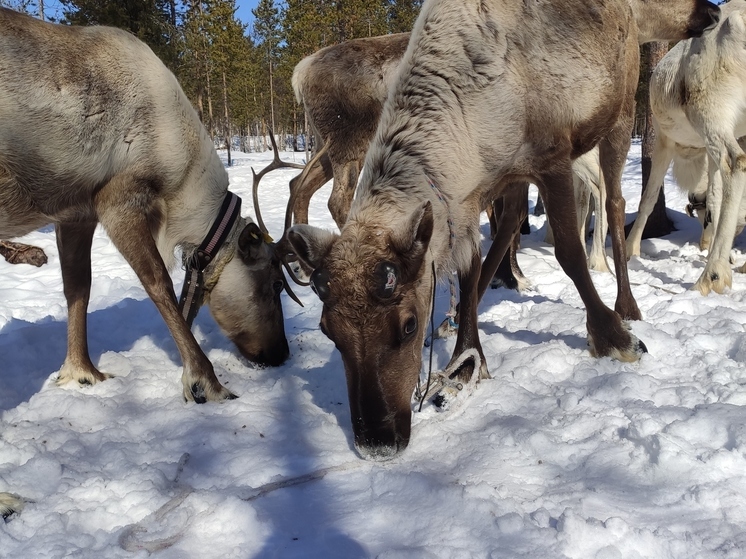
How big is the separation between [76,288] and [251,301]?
Result: 1139mm

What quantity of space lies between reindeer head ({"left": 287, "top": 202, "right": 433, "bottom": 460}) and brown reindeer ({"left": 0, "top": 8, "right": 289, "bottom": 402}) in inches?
48.2

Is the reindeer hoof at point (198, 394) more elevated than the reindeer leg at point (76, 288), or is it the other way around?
the reindeer leg at point (76, 288)

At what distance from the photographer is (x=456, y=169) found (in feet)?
9.64

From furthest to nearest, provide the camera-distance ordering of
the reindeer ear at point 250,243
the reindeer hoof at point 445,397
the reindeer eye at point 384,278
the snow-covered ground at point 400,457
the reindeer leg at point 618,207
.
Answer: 1. the reindeer leg at point 618,207
2. the reindeer ear at point 250,243
3. the reindeer hoof at point 445,397
4. the reindeer eye at point 384,278
5. the snow-covered ground at point 400,457

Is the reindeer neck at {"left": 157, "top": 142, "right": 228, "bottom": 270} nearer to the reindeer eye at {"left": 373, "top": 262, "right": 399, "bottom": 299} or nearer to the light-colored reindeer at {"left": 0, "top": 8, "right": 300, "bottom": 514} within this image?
the light-colored reindeer at {"left": 0, "top": 8, "right": 300, "bottom": 514}

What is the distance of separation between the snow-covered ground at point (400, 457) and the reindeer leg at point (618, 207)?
0.23 meters

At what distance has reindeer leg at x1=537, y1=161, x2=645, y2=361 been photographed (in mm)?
3344

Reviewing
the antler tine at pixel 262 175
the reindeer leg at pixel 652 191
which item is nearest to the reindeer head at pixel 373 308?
the antler tine at pixel 262 175

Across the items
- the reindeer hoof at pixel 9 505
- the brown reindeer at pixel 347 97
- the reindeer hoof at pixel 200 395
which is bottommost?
the reindeer hoof at pixel 200 395

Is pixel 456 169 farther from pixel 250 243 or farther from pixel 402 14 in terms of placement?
pixel 402 14

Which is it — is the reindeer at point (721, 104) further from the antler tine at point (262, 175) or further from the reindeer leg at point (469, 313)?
the antler tine at point (262, 175)

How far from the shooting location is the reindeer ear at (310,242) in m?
2.50

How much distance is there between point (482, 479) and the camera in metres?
2.17

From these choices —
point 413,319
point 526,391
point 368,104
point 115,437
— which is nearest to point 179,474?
point 115,437
